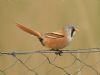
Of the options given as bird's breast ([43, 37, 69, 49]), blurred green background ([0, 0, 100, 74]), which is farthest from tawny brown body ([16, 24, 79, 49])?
blurred green background ([0, 0, 100, 74])

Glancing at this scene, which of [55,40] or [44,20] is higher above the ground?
[55,40]

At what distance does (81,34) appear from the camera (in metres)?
3.42

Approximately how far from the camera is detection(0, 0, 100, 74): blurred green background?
10.8 ft

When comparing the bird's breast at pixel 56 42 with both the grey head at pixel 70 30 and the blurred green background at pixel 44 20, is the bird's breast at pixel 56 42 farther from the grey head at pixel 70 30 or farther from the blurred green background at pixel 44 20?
the blurred green background at pixel 44 20

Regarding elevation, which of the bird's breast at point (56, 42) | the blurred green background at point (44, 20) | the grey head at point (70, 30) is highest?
the grey head at point (70, 30)

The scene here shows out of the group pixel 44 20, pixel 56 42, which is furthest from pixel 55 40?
pixel 44 20

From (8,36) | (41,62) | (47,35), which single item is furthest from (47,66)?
(47,35)

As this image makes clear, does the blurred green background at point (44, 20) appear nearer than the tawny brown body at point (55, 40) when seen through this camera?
No

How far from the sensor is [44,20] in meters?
3.35

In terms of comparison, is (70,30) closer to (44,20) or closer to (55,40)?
(55,40)

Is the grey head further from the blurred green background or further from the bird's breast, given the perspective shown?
the blurred green background

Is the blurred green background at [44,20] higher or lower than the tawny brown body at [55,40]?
lower

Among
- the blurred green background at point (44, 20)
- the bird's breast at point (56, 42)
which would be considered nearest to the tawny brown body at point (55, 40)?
the bird's breast at point (56, 42)

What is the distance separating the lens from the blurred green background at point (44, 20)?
328 centimetres
